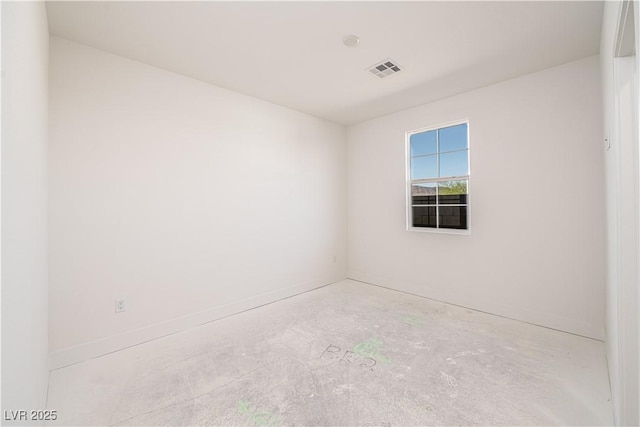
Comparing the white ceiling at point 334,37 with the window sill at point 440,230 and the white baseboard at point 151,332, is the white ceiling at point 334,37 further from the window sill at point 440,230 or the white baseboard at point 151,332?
the white baseboard at point 151,332

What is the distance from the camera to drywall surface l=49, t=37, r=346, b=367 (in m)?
2.36

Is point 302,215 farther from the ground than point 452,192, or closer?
closer

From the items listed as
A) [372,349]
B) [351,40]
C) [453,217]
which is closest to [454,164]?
[453,217]

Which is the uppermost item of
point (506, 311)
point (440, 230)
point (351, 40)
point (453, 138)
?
point (351, 40)

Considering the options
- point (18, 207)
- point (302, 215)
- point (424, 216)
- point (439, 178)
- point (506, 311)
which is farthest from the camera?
point (302, 215)

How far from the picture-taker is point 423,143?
13.3ft

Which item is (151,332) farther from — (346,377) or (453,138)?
(453,138)

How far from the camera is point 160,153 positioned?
112 inches

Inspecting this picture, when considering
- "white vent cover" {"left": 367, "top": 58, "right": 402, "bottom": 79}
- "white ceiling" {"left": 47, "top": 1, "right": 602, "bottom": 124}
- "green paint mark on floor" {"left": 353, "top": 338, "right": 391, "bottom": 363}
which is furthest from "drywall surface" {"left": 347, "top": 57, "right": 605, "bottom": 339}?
"green paint mark on floor" {"left": 353, "top": 338, "right": 391, "bottom": 363}

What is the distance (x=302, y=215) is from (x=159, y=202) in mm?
1962

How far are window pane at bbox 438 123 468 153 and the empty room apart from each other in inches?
1.0

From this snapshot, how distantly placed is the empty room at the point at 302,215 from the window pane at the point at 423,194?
0.03m

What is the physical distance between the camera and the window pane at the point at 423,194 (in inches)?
155

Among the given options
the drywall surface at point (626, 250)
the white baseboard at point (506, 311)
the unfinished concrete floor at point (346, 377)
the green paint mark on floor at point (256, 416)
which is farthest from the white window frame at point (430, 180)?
the green paint mark on floor at point (256, 416)
